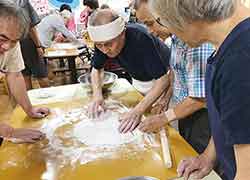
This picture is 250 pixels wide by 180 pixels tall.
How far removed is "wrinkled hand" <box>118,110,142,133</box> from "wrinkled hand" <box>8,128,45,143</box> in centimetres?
38

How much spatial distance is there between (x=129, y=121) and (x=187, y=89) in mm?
332

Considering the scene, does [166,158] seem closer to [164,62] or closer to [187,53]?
[187,53]

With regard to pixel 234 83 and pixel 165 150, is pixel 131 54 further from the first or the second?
pixel 234 83

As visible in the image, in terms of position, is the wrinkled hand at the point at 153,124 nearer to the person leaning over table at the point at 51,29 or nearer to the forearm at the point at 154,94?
the forearm at the point at 154,94

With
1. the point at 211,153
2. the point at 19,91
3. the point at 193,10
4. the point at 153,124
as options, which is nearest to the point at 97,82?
the point at 19,91

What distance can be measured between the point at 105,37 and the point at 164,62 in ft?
1.30

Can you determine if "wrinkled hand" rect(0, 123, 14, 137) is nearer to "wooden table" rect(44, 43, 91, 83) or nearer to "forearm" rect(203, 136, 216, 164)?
"forearm" rect(203, 136, 216, 164)

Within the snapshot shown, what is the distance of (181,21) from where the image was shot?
688 millimetres

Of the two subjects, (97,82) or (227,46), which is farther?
(97,82)

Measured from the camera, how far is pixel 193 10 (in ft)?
2.16

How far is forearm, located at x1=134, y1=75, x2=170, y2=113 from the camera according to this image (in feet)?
4.97

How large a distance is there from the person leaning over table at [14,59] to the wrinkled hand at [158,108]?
0.59 m

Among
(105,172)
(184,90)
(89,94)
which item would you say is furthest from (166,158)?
(89,94)

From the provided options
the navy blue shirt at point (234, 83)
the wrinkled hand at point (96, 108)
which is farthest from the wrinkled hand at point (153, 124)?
the navy blue shirt at point (234, 83)
